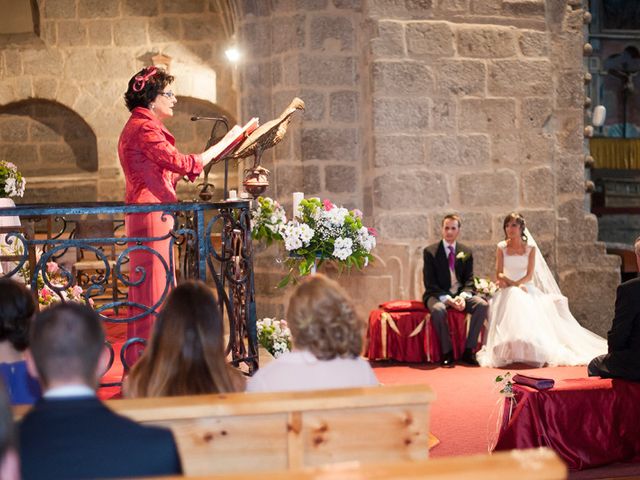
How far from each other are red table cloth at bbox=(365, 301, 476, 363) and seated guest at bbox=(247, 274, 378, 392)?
4.27 meters

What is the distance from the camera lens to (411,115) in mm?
7746

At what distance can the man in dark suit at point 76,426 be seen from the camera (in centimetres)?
184

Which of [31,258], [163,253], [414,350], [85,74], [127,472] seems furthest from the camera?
[85,74]

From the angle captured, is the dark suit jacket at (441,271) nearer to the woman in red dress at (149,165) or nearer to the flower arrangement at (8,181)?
the woman in red dress at (149,165)

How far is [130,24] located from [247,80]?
3913mm

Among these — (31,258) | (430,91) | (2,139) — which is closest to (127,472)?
(31,258)

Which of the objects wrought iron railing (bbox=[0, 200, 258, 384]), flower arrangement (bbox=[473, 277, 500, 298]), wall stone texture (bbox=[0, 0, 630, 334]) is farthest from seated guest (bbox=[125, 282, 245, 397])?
wall stone texture (bbox=[0, 0, 630, 334])

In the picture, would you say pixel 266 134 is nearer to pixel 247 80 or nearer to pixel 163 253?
pixel 163 253

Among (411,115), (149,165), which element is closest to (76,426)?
(149,165)

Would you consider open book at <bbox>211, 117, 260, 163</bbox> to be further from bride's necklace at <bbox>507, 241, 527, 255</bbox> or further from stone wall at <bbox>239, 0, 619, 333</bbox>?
bride's necklace at <bbox>507, 241, 527, 255</bbox>

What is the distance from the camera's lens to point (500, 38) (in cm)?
789

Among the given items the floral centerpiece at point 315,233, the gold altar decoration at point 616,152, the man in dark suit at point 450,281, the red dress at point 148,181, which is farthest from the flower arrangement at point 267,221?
the gold altar decoration at point 616,152

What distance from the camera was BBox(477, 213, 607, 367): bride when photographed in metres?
6.82

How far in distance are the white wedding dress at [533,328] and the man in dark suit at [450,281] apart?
177 mm
